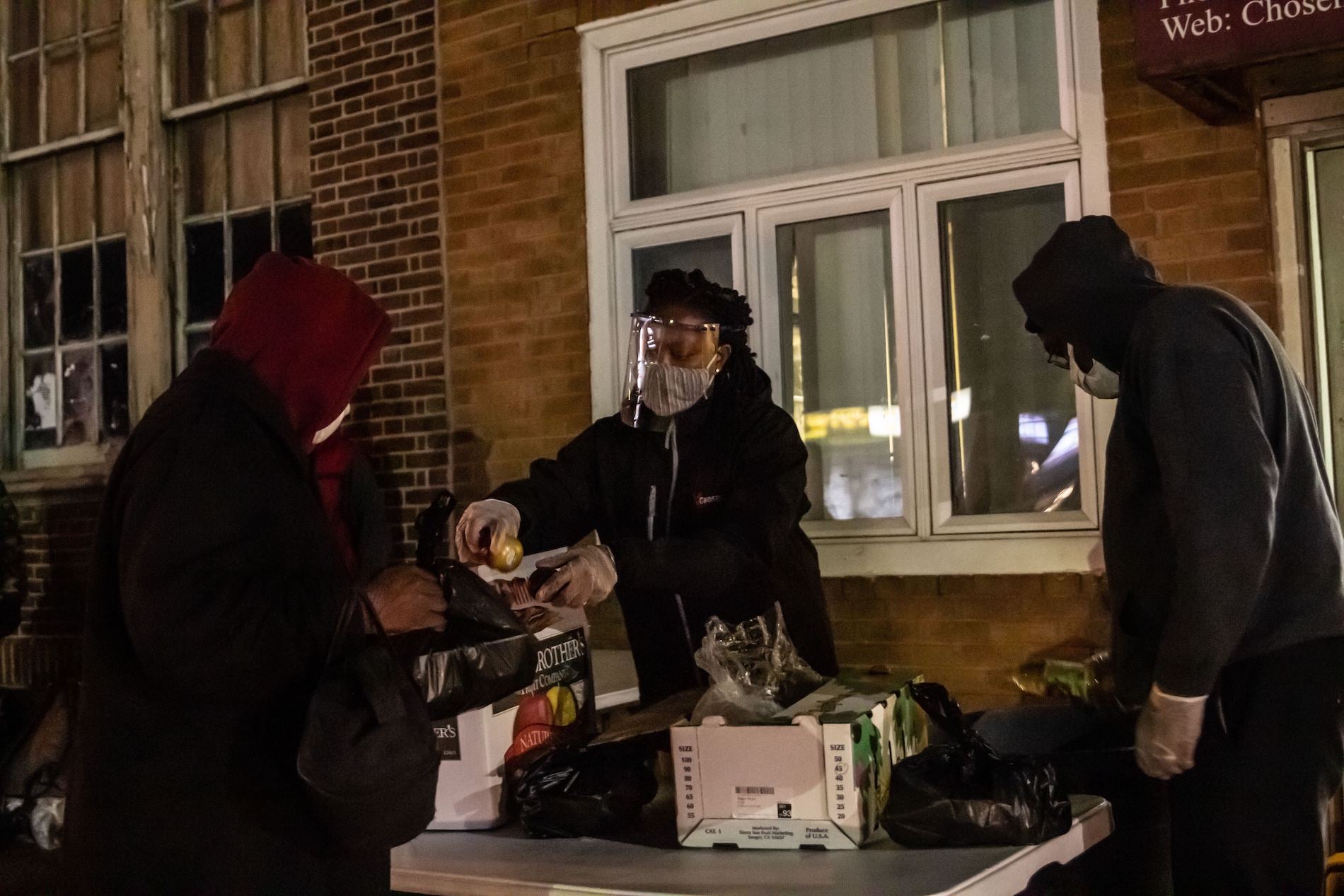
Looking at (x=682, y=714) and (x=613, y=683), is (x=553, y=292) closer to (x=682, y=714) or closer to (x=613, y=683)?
(x=613, y=683)

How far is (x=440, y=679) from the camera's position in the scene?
7.65 feet

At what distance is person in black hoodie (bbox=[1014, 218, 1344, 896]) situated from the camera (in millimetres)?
2402

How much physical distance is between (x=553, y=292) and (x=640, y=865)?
3047 mm

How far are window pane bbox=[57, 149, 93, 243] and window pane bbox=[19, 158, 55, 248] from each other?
0.37 ft

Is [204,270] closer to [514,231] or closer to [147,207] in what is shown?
[147,207]

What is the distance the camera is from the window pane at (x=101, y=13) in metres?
6.89

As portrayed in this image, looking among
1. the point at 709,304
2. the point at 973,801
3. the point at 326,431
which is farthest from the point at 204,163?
the point at 973,801

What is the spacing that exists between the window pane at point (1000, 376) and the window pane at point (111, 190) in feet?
15.1

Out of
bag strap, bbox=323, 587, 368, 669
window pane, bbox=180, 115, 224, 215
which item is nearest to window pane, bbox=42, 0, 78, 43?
window pane, bbox=180, 115, 224, 215

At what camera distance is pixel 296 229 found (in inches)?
245

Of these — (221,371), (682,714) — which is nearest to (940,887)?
(682,714)

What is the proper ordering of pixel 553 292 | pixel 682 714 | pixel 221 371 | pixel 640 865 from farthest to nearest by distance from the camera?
pixel 553 292 < pixel 682 714 < pixel 640 865 < pixel 221 371

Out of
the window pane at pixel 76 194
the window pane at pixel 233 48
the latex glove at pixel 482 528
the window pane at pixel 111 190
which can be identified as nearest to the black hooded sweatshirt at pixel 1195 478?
the latex glove at pixel 482 528

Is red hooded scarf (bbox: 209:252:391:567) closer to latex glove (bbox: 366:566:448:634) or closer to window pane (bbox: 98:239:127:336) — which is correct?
latex glove (bbox: 366:566:448:634)
